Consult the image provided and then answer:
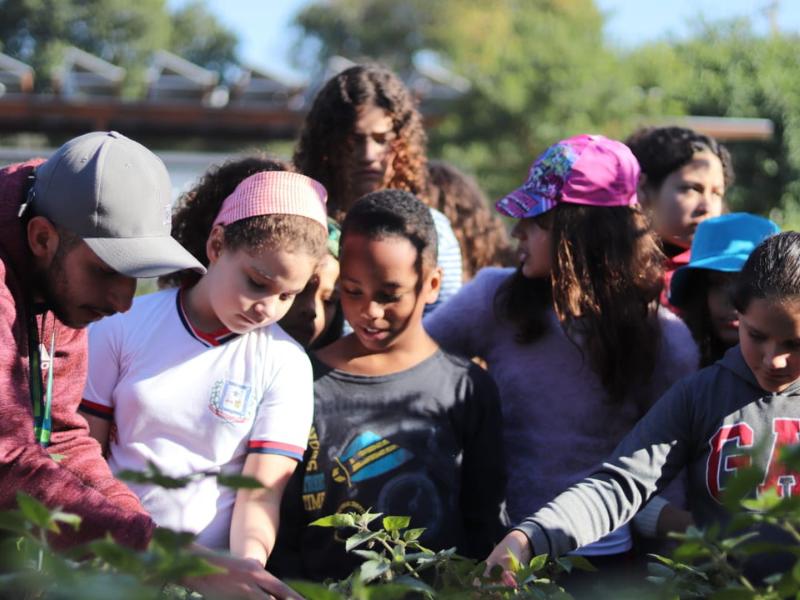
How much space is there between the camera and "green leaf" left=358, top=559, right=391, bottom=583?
5.81ft

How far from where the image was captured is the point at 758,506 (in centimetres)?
142

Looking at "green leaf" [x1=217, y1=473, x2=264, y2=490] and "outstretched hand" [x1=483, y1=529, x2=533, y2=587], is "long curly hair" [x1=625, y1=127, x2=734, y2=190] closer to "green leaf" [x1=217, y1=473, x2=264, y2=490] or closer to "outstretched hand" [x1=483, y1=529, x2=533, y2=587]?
"outstretched hand" [x1=483, y1=529, x2=533, y2=587]

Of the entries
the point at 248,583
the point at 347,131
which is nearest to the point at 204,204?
the point at 347,131

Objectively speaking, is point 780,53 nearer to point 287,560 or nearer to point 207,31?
point 287,560

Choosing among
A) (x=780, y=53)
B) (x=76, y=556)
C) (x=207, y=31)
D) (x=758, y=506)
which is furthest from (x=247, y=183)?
(x=207, y=31)

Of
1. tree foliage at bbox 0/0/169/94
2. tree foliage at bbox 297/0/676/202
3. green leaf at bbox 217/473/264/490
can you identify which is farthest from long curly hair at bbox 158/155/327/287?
tree foliage at bbox 0/0/169/94

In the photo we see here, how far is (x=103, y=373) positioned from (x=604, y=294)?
1382 mm

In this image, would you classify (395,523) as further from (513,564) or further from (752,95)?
(752,95)

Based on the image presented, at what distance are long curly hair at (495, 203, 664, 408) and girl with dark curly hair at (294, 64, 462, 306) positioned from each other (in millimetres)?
606

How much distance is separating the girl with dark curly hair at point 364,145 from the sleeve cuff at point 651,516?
3.50 ft

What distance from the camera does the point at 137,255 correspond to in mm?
2252

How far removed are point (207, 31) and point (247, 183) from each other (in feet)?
176

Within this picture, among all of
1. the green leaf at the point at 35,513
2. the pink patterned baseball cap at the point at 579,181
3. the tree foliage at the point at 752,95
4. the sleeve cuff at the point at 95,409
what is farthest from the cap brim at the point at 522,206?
the tree foliage at the point at 752,95

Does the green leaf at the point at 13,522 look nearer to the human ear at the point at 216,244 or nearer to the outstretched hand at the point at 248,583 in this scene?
the outstretched hand at the point at 248,583
